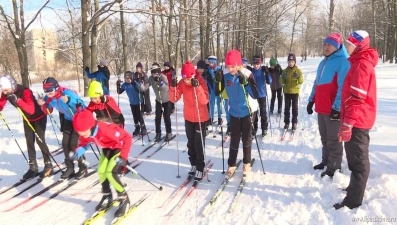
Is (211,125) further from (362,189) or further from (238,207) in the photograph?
(362,189)

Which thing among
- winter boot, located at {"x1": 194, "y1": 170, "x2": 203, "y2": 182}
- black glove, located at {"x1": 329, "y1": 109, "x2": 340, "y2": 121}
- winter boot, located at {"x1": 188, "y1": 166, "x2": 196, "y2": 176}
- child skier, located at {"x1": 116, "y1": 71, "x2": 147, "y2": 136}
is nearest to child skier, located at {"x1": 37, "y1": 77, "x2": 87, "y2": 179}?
winter boot, located at {"x1": 188, "y1": 166, "x2": 196, "y2": 176}

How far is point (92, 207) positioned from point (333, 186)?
3.60 metres

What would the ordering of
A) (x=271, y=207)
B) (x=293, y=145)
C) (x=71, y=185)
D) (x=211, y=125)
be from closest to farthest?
1. (x=271, y=207)
2. (x=71, y=185)
3. (x=293, y=145)
4. (x=211, y=125)

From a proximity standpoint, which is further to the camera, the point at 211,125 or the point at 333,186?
the point at 211,125

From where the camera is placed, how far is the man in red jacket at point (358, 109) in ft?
11.4

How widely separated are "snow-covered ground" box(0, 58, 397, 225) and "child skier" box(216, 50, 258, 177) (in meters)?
0.49

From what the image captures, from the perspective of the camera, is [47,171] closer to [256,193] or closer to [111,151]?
[111,151]

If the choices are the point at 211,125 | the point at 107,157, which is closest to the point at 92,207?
the point at 107,157

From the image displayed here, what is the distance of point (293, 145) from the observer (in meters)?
6.89

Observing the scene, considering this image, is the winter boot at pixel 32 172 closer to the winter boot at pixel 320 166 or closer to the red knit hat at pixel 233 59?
the red knit hat at pixel 233 59

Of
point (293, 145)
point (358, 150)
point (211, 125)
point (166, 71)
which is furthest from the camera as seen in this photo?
point (211, 125)

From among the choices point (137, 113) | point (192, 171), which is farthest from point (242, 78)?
point (137, 113)

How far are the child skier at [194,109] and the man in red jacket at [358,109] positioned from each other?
2269mm

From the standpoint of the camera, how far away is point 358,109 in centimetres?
354
